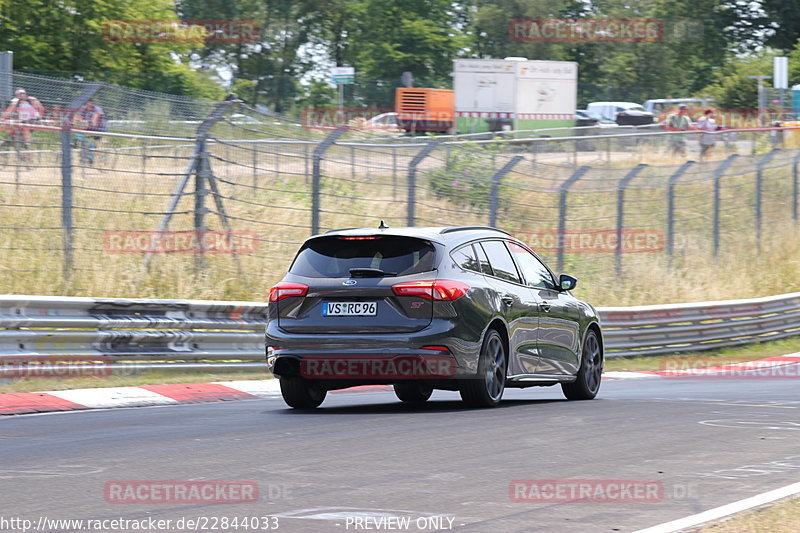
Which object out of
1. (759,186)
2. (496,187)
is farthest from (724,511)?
(759,186)

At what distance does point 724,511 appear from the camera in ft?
21.4

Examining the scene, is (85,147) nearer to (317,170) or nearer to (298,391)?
(317,170)

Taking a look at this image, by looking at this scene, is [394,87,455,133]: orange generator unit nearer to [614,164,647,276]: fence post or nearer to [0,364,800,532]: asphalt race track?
[614,164,647,276]: fence post

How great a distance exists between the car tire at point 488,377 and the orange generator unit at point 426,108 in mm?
44781

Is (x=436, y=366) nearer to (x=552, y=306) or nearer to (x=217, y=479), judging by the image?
(x=552, y=306)

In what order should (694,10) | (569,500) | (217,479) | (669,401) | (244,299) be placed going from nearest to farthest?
(569,500) < (217,479) < (669,401) < (244,299) < (694,10)

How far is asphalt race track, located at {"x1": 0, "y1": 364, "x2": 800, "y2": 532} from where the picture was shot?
6.45m

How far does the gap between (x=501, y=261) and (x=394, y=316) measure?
1.63m

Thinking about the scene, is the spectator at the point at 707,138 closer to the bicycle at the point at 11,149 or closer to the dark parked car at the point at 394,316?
the bicycle at the point at 11,149

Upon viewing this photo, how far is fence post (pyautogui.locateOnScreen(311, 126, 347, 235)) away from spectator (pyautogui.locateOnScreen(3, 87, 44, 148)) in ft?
12.0

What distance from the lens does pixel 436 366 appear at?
419 inches

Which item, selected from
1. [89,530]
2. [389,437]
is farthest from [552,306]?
[89,530]

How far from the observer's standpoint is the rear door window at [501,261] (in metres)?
11.8

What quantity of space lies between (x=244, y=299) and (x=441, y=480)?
36.0 feet
